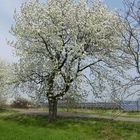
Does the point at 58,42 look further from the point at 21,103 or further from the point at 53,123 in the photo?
the point at 21,103

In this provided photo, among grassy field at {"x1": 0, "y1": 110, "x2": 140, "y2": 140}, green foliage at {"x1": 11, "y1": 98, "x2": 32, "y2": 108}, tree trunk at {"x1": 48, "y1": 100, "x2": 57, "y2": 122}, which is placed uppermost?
green foliage at {"x1": 11, "y1": 98, "x2": 32, "y2": 108}

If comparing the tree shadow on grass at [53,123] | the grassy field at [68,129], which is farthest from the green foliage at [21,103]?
the grassy field at [68,129]

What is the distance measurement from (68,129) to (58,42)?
788 cm

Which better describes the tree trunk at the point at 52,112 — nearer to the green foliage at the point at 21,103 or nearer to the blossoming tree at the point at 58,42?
the blossoming tree at the point at 58,42

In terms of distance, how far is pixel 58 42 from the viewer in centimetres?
4262

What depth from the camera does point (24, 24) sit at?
1770 inches

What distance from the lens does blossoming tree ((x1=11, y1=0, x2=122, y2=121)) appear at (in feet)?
142

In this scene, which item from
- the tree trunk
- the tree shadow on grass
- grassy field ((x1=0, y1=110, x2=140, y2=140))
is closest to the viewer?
grassy field ((x1=0, y1=110, x2=140, y2=140))

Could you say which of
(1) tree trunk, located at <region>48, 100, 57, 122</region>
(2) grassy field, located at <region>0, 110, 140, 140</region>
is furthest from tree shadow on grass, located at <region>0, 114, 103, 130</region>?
(1) tree trunk, located at <region>48, 100, 57, 122</region>

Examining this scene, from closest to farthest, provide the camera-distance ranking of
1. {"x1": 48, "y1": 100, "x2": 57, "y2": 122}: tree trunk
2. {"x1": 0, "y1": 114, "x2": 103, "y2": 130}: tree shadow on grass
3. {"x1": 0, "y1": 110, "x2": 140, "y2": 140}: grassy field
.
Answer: {"x1": 0, "y1": 110, "x2": 140, "y2": 140}: grassy field
{"x1": 0, "y1": 114, "x2": 103, "y2": 130}: tree shadow on grass
{"x1": 48, "y1": 100, "x2": 57, "y2": 122}: tree trunk

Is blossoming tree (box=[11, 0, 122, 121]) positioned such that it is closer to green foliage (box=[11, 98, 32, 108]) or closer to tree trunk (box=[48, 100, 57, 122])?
tree trunk (box=[48, 100, 57, 122])

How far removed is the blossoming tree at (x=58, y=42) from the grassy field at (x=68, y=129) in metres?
2.29

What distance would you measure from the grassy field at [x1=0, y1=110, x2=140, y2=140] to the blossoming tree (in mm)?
2290

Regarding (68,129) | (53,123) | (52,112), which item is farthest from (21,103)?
(68,129)
